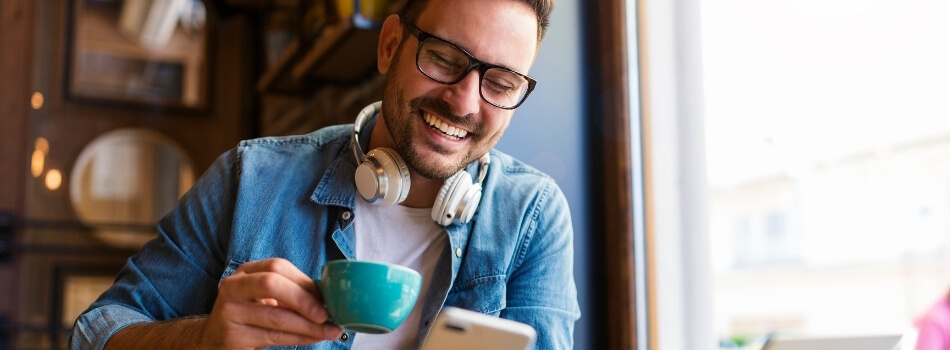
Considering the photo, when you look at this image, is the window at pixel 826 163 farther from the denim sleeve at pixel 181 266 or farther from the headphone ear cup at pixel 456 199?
the denim sleeve at pixel 181 266

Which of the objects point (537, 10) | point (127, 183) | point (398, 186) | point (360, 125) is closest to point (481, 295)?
point (398, 186)

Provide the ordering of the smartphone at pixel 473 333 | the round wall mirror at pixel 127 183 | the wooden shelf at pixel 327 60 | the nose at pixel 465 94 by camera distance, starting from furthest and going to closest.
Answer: the round wall mirror at pixel 127 183 → the wooden shelf at pixel 327 60 → the nose at pixel 465 94 → the smartphone at pixel 473 333

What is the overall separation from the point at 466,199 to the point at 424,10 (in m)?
0.28

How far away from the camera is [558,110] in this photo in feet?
4.99

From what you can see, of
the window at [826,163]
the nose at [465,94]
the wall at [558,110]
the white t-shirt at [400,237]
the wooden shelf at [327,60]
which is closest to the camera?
the window at [826,163]

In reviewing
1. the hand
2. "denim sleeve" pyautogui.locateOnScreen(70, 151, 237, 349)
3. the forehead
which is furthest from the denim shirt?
the hand

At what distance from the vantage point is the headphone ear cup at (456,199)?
1195mm

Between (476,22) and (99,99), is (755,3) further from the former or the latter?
(99,99)

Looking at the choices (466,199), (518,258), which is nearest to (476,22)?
(466,199)

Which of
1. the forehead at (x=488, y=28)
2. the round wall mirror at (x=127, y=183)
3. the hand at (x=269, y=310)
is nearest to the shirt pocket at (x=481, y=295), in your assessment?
the forehead at (x=488, y=28)

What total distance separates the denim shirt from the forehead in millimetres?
219

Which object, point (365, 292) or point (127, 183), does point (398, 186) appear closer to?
point (365, 292)

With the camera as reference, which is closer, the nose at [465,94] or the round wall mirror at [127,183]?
the nose at [465,94]

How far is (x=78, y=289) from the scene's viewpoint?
2723 millimetres
